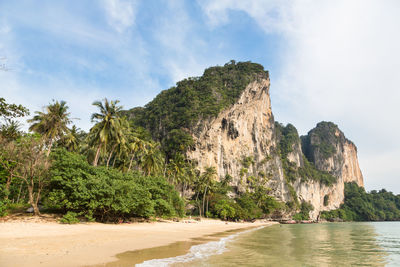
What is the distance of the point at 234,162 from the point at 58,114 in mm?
54559

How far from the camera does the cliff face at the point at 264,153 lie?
222 feet

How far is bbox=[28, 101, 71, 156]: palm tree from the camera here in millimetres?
25953

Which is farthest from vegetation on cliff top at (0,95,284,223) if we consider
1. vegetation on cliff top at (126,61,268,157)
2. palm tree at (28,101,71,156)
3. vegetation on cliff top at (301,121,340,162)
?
vegetation on cliff top at (301,121,340,162)

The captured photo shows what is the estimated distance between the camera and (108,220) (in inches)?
806

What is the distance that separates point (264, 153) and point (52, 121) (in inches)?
2955

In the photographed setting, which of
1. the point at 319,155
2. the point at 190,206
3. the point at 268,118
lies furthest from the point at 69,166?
the point at 319,155

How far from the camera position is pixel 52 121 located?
26281mm

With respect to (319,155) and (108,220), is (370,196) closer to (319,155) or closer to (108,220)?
(319,155)

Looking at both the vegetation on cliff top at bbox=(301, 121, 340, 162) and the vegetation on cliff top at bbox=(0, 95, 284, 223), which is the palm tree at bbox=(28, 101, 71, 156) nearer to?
the vegetation on cliff top at bbox=(0, 95, 284, 223)

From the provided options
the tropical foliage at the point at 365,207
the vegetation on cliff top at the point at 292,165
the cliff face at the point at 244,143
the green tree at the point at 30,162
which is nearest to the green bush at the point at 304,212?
the vegetation on cliff top at the point at 292,165

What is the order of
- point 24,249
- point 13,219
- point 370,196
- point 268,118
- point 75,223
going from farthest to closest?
point 370,196
point 268,118
point 75,223
point 13,219
point 24,249

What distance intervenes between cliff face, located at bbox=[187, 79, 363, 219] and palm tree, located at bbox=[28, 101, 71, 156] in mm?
37557

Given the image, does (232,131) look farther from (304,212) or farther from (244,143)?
(304,212)

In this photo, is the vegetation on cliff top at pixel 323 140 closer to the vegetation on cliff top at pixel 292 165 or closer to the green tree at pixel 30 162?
the vegetation on cliff top at pixel 292 165
